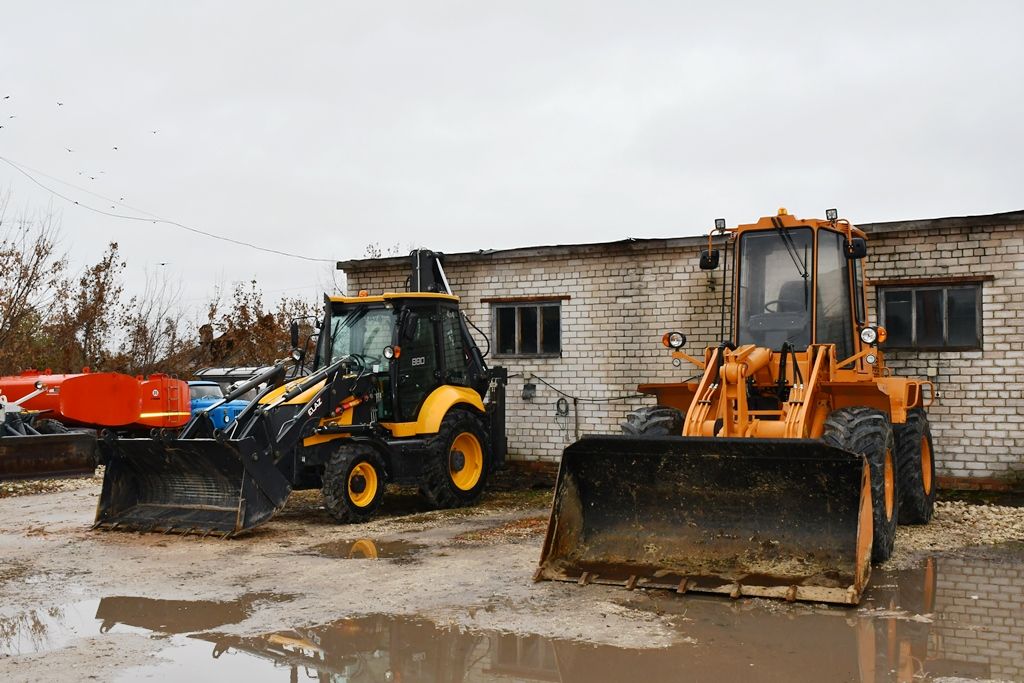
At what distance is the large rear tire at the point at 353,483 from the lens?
962cm

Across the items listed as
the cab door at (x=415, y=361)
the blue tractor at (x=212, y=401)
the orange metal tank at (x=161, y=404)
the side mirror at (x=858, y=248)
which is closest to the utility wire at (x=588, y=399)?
the cab door at (x=415, y=361)

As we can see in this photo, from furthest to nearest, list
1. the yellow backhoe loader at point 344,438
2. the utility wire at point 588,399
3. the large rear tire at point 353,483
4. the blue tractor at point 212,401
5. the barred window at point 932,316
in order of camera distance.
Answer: the blue tractor at point 212,401 < the utility wire at point 588,399 < the barred window at point 932,316 < the large rear tire at point 353,483 < the yellow backhoe loader at point 344,438

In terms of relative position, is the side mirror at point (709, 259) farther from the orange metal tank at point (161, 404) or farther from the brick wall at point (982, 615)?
the orange metal tank at point (161, 404)

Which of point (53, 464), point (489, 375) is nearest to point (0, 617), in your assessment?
point (489, 375)

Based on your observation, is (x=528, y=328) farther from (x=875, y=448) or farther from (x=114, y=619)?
(x=114, y=619)

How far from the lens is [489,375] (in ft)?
39.0

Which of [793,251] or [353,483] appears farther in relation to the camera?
[353,483]

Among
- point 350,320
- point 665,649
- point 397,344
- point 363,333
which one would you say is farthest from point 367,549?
point 665,649

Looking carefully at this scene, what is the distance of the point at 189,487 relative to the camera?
9477mm

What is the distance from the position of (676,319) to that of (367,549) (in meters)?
→ 5.28

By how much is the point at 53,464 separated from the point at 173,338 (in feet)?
49.9

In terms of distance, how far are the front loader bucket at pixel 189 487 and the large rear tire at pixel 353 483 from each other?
1.61 ft

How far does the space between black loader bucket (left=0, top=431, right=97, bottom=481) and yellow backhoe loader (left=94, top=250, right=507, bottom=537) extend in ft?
13.6

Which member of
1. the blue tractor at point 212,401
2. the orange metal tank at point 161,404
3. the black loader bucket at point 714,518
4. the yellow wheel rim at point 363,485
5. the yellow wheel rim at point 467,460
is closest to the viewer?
the black loader bucket at point 714,518
